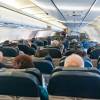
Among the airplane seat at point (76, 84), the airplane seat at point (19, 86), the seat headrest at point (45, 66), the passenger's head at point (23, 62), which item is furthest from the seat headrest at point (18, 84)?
the seat headrest at point (45, 66)

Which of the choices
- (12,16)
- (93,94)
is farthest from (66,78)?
(12,16)

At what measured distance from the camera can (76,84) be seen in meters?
3.07

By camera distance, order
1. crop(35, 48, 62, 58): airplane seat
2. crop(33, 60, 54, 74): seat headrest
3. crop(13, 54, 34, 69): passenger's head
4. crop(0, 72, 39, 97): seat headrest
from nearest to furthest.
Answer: crop(0, 72, 39, 97): seat headrest → crop(13, 54, 34, 69): passenger's head → crop(33, 60, 54, 74): seat headrest → crop(35, 48, 62, 58): airplane seat

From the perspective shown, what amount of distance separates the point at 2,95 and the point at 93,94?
980 millimetres

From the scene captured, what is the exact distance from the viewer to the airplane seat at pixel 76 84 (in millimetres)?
3041

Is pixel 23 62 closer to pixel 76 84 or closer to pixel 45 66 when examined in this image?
pixel 45 66

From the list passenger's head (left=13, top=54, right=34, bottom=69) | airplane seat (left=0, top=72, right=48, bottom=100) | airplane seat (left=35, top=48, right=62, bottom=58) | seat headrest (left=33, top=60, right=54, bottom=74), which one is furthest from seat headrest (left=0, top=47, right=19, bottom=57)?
airplane seat (left=0, top=72, right=48, bottom=100)

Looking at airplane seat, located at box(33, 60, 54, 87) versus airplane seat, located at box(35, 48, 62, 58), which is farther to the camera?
airplane seat, located at box(35, 48, 62, 58)

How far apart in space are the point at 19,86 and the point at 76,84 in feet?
1.99

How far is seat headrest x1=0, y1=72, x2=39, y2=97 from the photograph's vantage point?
300cm

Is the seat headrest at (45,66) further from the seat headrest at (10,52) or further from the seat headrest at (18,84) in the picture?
the seat headrest at (10,52)

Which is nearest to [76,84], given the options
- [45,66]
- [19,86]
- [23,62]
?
[19,86]

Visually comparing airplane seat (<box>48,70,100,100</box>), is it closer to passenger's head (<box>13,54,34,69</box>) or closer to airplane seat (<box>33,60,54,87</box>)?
passenger's head (<box>13,54,34,69</box>)

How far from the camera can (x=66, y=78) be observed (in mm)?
3072
